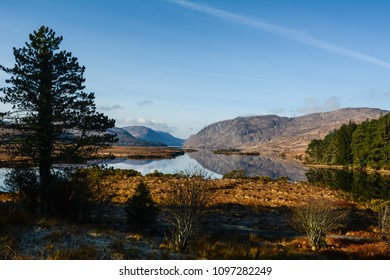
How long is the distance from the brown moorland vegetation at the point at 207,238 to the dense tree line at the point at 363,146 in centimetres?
5752

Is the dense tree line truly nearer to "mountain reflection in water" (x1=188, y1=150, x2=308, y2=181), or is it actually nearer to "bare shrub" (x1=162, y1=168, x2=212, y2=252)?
"mountain reflection in water" (x1=188, y1=150, x2=308, y2=181)

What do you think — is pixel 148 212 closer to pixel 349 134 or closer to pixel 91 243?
pixel 91 243

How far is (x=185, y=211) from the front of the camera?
1440cm

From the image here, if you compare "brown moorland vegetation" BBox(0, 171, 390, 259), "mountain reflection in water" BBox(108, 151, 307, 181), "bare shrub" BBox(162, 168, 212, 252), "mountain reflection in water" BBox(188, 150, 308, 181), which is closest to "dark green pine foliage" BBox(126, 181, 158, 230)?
"brown moorland vegetation" BBox(0, 171, 390, 259)

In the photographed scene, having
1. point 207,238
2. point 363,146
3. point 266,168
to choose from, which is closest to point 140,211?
point 207,238

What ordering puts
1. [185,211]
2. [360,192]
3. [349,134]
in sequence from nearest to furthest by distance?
[185,211], [360,192], [349,134]

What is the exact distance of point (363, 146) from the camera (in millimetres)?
89688

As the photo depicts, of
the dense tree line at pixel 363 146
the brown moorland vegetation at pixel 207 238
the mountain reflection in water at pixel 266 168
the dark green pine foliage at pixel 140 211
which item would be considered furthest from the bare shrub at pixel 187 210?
the dense tree line at pixel 363 146

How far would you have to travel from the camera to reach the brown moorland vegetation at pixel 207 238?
40.4ft

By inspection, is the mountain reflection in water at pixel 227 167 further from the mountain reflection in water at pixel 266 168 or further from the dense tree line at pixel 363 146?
the dense tree line at pixel 363 146

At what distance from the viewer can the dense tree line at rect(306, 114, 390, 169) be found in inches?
3327

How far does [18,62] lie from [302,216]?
21355 mm

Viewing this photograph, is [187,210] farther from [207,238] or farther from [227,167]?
[227,167]
